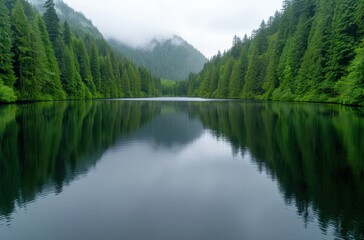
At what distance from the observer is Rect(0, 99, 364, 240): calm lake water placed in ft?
22.9

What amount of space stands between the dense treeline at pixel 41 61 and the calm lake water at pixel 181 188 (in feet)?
118

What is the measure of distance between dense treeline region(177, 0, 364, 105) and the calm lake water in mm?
28822

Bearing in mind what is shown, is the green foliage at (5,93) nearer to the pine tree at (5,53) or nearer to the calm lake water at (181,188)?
the pine tree at (5,53)

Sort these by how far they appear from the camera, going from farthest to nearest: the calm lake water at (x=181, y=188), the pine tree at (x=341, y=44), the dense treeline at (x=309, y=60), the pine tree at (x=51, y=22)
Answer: the pine tree at (x=51, y=22)
the pine tree at (x=341, y=44)
the dense treeline at (x=309, y=60)
the calm lake water at (x=181, y=188)

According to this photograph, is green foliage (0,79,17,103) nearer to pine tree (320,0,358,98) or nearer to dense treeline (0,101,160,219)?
dense treeline (0,101,160,219)

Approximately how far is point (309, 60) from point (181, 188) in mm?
58135

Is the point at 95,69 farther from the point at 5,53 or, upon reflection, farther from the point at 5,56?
the point at 5,56

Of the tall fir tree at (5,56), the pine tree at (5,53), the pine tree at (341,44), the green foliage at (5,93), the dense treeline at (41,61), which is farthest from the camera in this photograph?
the pine tree at (341,44)

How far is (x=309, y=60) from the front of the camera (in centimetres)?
6106

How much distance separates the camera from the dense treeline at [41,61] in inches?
1873

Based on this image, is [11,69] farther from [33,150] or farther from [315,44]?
[315,44]

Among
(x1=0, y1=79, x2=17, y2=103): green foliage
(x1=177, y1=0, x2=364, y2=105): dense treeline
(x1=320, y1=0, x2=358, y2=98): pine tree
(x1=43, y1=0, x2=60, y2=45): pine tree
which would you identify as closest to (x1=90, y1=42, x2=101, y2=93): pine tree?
(x1=43, y1=0, x2=60, y2=45): pine tree

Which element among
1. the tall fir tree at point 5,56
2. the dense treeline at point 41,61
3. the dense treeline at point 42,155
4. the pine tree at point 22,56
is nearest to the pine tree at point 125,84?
the dense treeline at point 41,61

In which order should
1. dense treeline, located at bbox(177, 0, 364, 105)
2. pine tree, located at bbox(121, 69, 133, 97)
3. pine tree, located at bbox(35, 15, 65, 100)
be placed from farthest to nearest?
pine tree, located at bbox(121, 69, 133, 97)
pine tree, located at bbox(35, 15, 65, 100)
dense treeline, located at bbox(177, 0, 364, 105)
